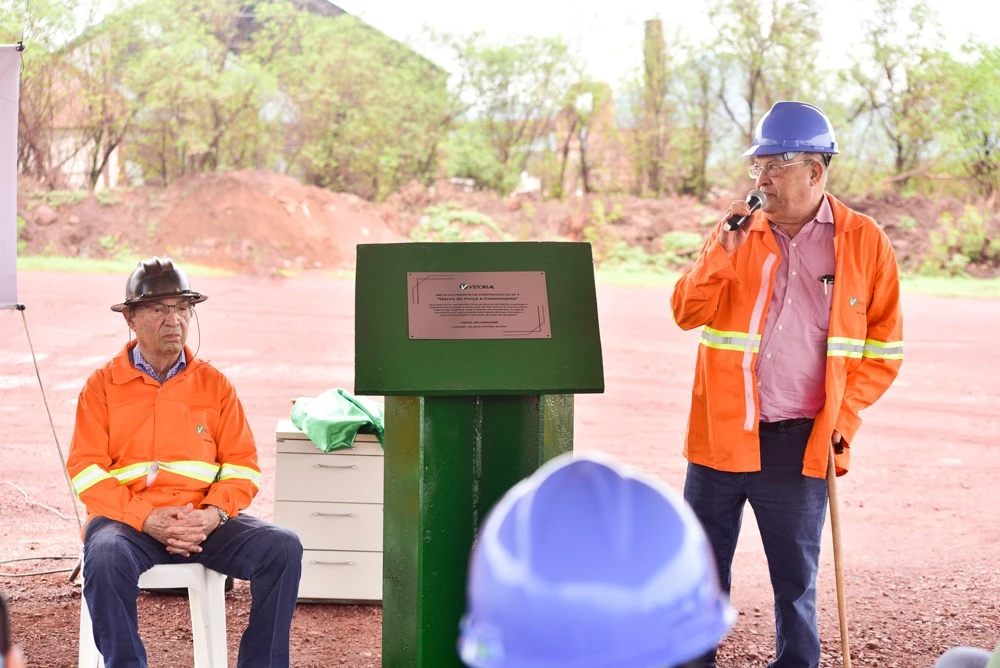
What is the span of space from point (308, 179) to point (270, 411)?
4216mm

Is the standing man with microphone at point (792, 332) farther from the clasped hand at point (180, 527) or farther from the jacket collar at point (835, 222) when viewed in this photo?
the clasped hand at point (180, 527)

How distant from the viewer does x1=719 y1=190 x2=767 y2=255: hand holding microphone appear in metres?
3.17

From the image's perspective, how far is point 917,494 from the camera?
860 cm

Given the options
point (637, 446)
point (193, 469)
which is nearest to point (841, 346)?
point (193, 469)

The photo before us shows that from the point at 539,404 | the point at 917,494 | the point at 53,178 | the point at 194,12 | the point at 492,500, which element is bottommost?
the point at 917,494

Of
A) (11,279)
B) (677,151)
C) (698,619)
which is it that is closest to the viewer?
(698,619)

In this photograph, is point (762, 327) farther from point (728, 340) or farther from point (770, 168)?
point (770, 168)

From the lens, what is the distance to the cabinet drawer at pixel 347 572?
4.62 metres

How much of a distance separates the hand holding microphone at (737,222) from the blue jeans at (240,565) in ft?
4.91

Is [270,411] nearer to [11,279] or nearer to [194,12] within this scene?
[194,12]

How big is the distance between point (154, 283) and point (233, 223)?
10311mm

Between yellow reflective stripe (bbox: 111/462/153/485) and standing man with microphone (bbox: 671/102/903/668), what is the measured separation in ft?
5.32

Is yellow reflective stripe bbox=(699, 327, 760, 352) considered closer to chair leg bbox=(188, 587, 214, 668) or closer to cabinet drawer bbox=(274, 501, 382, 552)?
chair leg bbox=(188, 587, 214, 668)

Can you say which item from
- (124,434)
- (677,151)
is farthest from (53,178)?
(124,434)
